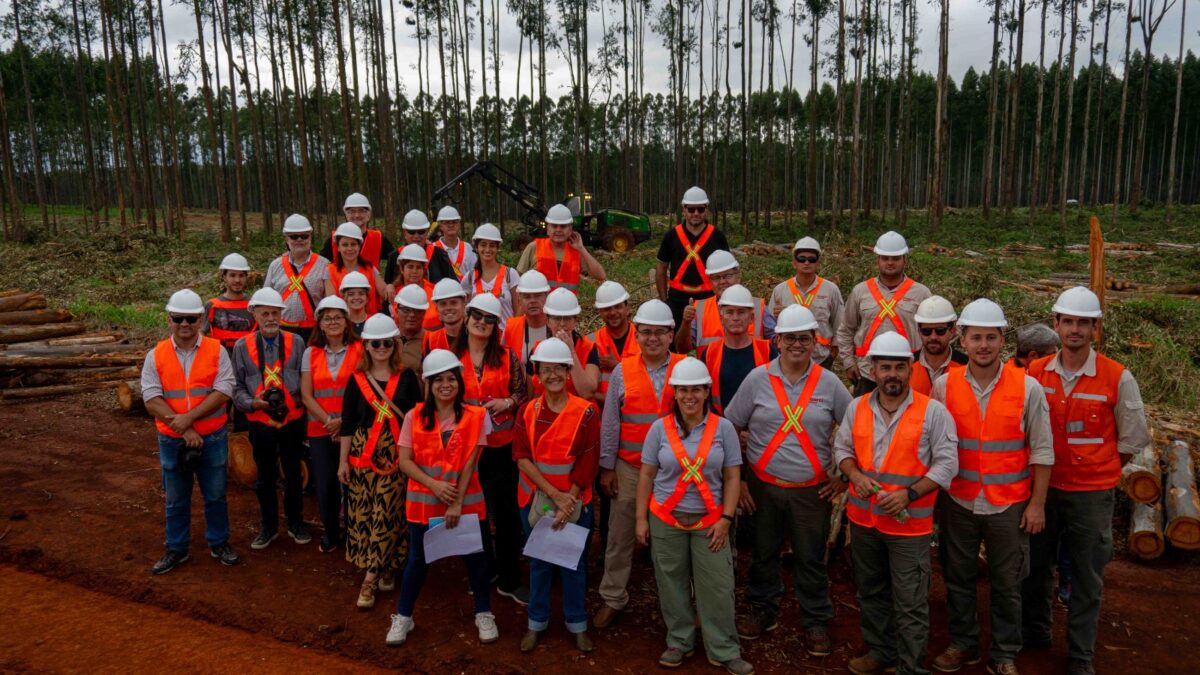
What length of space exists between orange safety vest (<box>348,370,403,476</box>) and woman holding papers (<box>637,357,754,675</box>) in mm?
1770

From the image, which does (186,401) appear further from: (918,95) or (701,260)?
(918,95)

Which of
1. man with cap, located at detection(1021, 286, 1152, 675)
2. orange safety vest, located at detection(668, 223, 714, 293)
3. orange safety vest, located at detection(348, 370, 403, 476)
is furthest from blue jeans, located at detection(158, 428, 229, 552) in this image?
man with cap, located at detection(1021, 286, 1152, 675)

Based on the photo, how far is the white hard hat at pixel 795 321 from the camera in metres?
4.19

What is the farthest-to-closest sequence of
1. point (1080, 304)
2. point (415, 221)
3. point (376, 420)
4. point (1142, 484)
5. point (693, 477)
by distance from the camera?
1. point (415, 221)
2. point (1142, 484)
3. point (376, 420)
4. point (693, 477)
5. point (1080, 304)

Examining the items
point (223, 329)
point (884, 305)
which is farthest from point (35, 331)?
point (884, 305)

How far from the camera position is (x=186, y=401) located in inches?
205

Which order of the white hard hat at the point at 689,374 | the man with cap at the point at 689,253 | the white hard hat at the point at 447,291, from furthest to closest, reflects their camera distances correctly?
the man with cap at the point at 689,253, the white hard hat at the point at 447,291, the white hard hat at the point at 689,374

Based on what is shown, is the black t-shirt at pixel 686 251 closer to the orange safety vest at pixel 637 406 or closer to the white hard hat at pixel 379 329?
the orange safety vest at pixel 637 406

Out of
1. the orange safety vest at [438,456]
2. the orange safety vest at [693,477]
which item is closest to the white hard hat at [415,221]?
the orange safety vest at [438,456]

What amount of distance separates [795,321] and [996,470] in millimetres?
1316

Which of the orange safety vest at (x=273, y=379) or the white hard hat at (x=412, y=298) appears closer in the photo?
the white hard hat at (x=412, y=298)

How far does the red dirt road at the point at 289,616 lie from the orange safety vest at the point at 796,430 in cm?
108

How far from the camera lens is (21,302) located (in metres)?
11.2

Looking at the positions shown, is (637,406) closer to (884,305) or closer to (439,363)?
(439,363)
